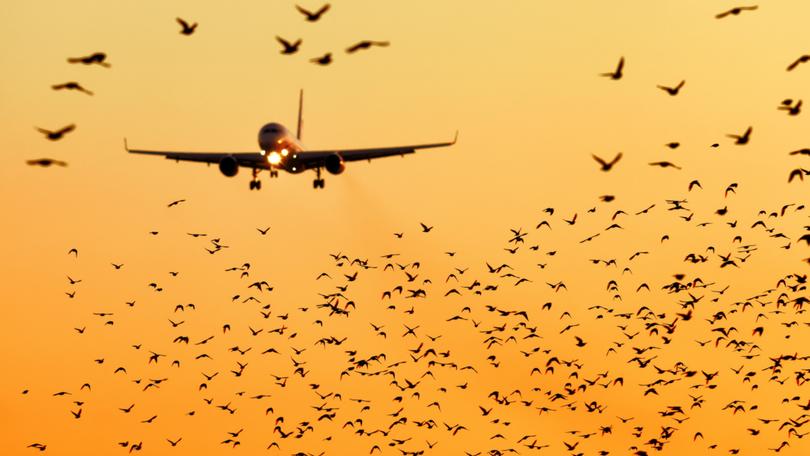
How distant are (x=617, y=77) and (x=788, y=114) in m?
10.2

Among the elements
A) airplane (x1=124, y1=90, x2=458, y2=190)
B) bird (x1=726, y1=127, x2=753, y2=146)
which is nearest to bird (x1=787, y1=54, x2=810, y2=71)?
bird (x1=726, y1=127, x2=753, y2=146)

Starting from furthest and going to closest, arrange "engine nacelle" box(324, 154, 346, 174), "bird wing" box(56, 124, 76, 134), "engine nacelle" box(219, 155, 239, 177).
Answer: "engine nacelle" box(324, 154, 346, 174)
"engine nacelle" box(219, 155, 239, 177)
"bird wing" box(56, 124, 76, 134)

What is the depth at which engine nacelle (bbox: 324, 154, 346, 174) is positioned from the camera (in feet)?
376

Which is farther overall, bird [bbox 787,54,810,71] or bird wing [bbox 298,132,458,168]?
bird wing [bbox 298,132,458,168]

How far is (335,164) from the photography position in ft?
377

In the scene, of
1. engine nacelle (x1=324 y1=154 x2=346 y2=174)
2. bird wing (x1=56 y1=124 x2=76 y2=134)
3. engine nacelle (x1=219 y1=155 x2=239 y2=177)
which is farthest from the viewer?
engine nacelle (x1=324 y1=154 x2=346 y2=174)

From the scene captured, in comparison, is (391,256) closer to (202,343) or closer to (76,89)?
(202,343)

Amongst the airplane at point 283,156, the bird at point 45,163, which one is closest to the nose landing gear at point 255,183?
the airplane at point 283,156

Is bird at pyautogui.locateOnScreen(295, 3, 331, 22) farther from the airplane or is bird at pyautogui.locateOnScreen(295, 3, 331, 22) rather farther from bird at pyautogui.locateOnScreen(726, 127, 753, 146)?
the airplane

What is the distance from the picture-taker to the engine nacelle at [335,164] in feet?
376

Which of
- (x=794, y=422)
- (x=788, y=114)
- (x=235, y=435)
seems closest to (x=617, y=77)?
(x=788, y=114)

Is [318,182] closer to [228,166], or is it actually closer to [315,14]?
[228,166]

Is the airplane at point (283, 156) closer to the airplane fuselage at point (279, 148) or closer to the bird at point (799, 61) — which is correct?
the airplane fuselage at point (279, 148)

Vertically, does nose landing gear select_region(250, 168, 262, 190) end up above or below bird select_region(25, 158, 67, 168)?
below
